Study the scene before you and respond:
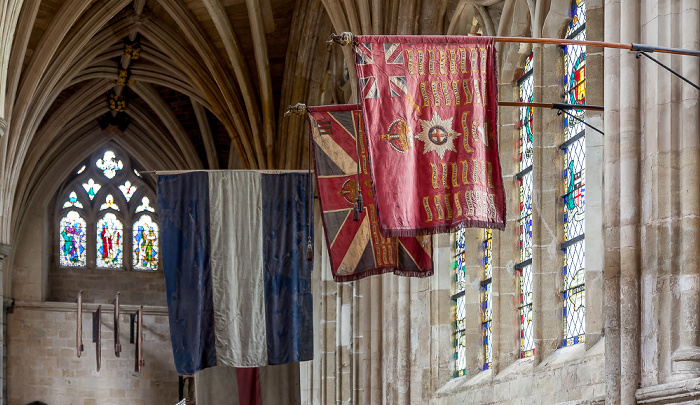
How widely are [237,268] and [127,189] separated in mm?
15027

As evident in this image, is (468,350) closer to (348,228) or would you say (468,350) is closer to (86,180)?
(348,228)

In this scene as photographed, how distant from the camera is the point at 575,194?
520 inches

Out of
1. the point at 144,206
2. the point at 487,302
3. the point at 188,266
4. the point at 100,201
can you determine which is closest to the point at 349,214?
the point at 188,266

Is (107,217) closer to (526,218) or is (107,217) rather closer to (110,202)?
(110,202)

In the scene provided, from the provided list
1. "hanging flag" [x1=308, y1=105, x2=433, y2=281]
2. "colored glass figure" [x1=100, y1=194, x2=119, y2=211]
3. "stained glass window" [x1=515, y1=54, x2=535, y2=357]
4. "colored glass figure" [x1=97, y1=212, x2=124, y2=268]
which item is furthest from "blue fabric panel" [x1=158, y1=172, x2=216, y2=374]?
"colored glass figure" [x1=100, y1=194, x2=119, y2=211]

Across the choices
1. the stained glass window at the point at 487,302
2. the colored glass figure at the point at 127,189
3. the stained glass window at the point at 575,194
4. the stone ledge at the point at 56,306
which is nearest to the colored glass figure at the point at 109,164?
the colored glass figure at the point at 127,189

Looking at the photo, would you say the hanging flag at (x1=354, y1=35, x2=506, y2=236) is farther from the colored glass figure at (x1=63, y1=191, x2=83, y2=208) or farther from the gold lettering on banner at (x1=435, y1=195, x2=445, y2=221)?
the colored glass figure at (x1=63, y1=191, x2=83, y2=208)

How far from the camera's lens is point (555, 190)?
13.5m

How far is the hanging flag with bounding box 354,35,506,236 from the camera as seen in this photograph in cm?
1032

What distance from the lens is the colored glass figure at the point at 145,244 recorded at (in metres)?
29.6

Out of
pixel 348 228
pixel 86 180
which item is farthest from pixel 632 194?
pixel 86 180

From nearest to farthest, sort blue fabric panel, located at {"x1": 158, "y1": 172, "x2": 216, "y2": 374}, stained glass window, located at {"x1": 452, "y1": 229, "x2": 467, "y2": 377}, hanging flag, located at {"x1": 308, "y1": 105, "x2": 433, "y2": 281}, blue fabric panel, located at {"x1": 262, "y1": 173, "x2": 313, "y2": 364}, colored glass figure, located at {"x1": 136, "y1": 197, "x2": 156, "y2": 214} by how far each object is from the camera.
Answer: hanging flag, located at {"x1": 308, "y1": 105, "x2": 433, "y2": 281} → blue fabric panel, located at {"x1": 158, "y1": 172, "x2": 216, "y2": 374} → blue fabric panel, located at {"x1": 262, "y1": 173, "x2": 313, "y2": 364} → stained glass window, located at {"x1": 452, "y1": 229, "x2": 467, "y2": 377} → colored glass figure, located at {"x1": 136, "y1": 197, "x2": 156, "y2": 214}

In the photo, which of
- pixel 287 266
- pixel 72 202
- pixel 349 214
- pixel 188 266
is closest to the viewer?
pixel 349 214

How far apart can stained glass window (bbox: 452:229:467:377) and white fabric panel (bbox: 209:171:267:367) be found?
2.46 m
